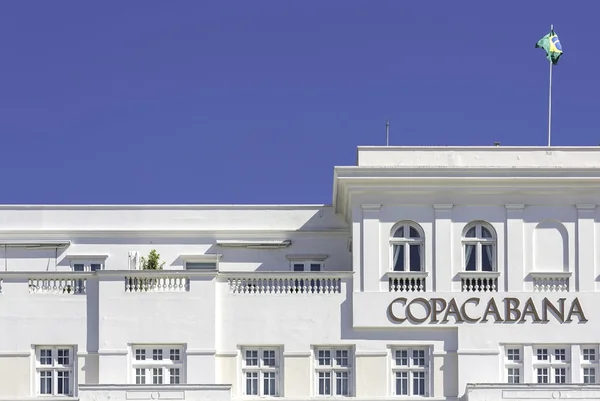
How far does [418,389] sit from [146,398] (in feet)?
27.3

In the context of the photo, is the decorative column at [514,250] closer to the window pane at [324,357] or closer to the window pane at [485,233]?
the window pane at [485,233]

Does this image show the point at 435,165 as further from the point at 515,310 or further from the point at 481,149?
the point at 515,310

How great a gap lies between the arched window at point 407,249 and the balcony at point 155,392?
264 inches

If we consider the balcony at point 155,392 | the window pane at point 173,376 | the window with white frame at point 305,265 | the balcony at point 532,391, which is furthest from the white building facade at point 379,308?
the window with white frame at point 305,265

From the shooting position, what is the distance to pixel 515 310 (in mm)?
55906

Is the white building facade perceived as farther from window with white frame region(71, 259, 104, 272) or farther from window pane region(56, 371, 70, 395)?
window with white frame region(71, 259, 104, 272)

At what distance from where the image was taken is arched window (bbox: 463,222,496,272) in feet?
186

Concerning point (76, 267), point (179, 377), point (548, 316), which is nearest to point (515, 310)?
point (548, 316)

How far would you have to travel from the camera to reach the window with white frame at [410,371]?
2200 inches

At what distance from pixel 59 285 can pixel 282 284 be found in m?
6.88

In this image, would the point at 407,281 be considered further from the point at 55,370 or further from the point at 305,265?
the point at 55,370

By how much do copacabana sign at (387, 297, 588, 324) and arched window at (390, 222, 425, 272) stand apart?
1156 millimetres

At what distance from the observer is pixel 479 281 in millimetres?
56531

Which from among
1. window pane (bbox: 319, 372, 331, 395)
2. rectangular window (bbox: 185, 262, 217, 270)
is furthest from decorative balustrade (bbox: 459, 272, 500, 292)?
rectangular window (bbox: 185, 262, 217, 270)
